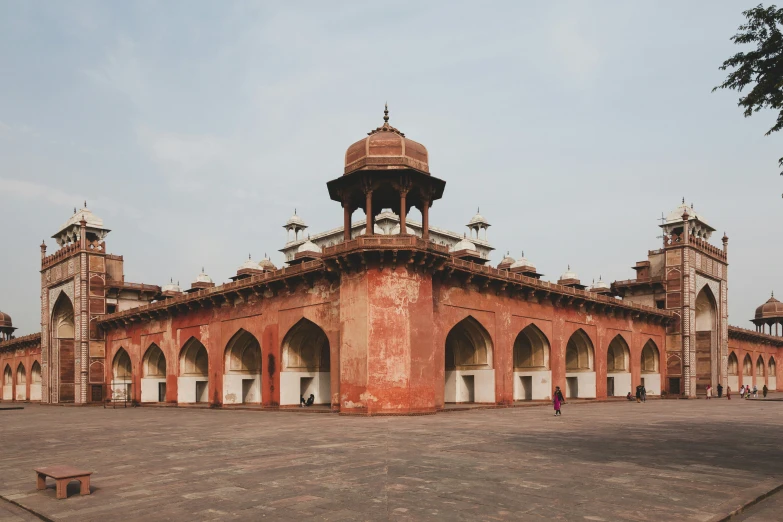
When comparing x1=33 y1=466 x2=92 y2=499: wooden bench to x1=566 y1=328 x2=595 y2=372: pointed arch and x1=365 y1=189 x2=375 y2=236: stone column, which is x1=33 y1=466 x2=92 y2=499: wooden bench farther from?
x1=566 y1=328 x2=595 y2=372: pointed arch

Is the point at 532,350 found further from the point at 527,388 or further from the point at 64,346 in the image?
the point at 64,346

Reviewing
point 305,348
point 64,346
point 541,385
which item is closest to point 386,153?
point 305,348

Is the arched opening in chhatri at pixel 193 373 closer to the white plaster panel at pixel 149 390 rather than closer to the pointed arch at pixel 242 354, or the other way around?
the pointed arch at pixel 242 354

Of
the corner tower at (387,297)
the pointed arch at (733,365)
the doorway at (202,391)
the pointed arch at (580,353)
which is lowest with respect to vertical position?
the pointed arch at (733,365)

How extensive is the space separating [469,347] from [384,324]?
24.6ft

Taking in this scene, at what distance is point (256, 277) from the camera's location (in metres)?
27.8

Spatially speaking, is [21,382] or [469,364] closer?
[469,364]

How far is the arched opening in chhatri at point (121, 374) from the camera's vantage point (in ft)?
129

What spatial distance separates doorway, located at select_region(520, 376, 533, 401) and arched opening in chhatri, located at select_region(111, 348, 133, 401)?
2344cm

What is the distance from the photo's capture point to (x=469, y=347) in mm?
27641

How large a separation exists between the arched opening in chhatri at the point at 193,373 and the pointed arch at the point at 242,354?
130 inches

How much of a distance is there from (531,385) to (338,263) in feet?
43.0

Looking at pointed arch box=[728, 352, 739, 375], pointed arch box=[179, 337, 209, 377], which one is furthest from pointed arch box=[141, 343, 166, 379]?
pointed arch box=[728, 352, 739, 375]

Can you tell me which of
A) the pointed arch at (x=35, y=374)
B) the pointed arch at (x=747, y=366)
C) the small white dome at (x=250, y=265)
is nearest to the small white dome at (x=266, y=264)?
the small white dome at (x=250, y=265)
